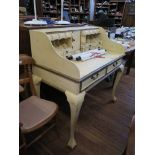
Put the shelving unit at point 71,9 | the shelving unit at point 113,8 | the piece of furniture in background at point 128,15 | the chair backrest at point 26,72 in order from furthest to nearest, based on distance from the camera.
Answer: the shelving unit at point 113,8 → the piece of furniture in background at point 128,15 → the shelving unit at point 71,9 → the chair backrest at point 26,72

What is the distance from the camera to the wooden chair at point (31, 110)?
1.14 meters

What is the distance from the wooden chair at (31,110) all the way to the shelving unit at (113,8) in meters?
5.99

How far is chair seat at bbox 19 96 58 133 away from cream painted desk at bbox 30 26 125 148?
0.60ft

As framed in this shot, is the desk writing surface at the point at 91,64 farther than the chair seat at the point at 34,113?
Yes

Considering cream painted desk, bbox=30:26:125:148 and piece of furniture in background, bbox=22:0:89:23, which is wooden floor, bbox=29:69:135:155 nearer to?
cream painted desk, bbox=30:26:125:148

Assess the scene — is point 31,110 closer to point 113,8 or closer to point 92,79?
point 92,79

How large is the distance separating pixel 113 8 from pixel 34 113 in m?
6.82

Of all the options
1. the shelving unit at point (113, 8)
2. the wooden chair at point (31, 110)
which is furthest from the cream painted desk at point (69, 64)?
the shelving unit at point (113, 8)

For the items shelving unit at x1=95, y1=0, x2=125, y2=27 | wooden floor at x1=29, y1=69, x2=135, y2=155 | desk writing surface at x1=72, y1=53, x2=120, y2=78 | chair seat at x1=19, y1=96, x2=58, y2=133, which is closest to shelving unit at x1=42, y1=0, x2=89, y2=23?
shelving unit at x1=95, y1=0, x2=125, y2=27

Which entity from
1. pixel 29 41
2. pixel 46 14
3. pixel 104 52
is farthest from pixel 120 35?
pixel 46 14

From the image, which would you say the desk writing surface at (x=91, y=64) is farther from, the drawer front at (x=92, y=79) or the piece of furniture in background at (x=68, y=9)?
the piece of furniture in background at (x=68, y=9)

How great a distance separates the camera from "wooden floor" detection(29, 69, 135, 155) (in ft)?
4.71

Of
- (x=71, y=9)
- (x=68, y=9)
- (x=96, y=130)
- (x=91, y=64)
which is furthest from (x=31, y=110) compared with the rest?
(x=71, y=9)

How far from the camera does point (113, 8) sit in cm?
679
